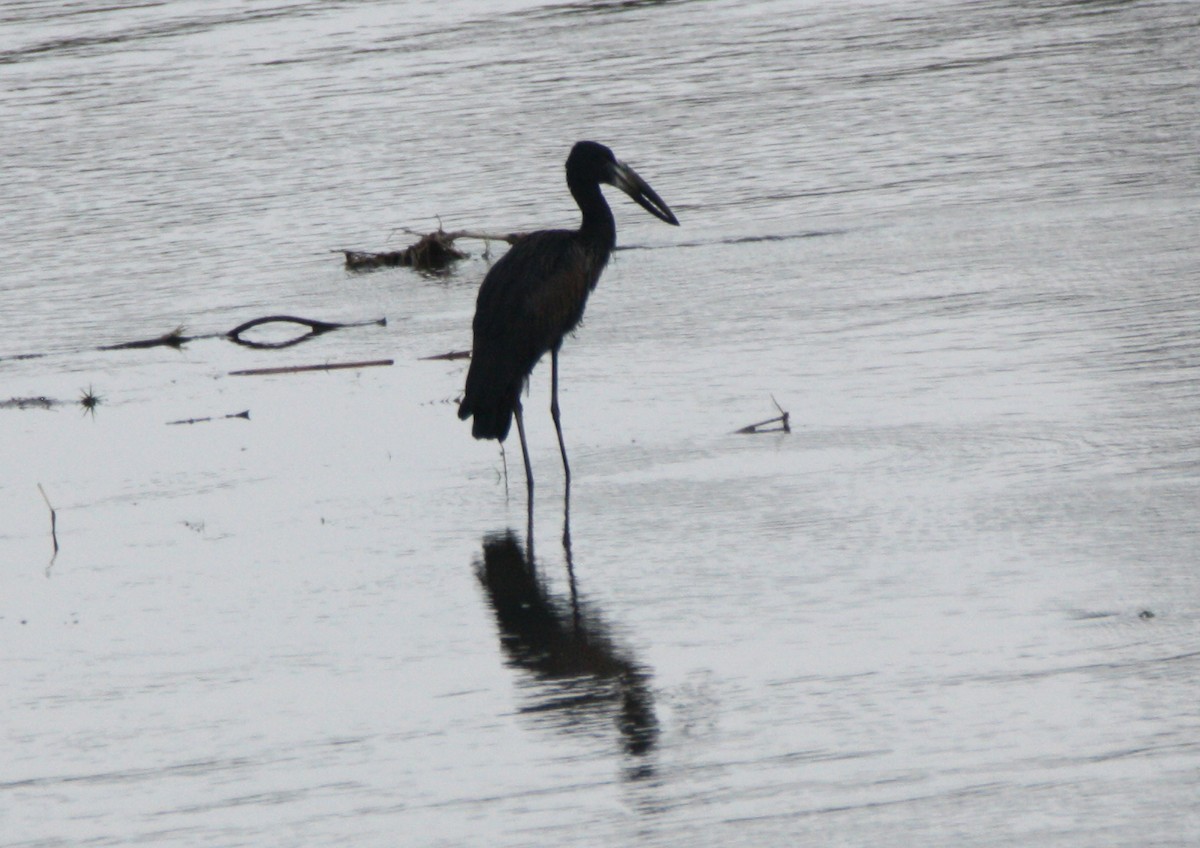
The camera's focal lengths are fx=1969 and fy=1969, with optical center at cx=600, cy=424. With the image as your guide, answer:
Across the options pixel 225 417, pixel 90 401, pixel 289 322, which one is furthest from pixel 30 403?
pixel 289 322

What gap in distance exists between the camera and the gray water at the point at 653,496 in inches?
194

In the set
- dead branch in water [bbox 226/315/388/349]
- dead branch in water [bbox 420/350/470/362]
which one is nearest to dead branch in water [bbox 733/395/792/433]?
dead branch in water [bbox 420/350/470/362]

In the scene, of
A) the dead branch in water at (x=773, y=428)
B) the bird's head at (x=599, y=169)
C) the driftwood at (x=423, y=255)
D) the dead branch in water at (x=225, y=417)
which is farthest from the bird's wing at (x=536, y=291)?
the driftwood at (x=423, y=255)

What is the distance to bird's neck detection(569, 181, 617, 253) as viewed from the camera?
28.9 ft

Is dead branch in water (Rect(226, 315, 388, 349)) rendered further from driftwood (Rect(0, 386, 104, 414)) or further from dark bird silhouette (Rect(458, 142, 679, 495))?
dark bird silhouette (Rect(458, 142, 679, 495))

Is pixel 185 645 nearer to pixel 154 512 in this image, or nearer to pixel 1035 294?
pixel 154 512

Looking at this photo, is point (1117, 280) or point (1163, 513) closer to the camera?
point (1163, 513)

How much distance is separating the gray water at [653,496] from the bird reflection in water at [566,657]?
19 millimetres

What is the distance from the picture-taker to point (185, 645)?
6164 mm

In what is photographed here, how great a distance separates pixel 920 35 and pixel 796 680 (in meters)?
13.8

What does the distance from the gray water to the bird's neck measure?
26.5 inches

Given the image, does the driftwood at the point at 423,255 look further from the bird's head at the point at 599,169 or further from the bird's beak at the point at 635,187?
the bird's head at the point at 599,169

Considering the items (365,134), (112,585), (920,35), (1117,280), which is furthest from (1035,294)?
(920,35)

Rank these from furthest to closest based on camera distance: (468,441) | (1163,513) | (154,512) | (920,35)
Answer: (920,35)
(468,441)
(154,512)
(1163,513)
